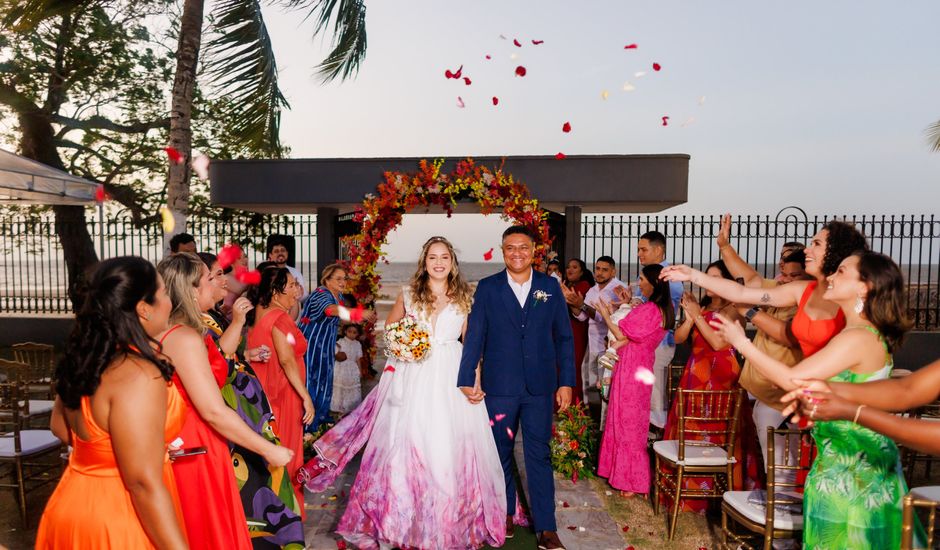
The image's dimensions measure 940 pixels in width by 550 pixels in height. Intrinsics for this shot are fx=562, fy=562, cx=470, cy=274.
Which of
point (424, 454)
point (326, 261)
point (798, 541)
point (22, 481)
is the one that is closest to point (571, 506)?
point (424, 454)

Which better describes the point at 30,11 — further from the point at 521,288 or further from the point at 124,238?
the point at 521,288

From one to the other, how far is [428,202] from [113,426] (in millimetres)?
7113

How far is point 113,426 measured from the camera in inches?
71.6

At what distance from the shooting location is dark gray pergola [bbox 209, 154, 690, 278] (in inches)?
377

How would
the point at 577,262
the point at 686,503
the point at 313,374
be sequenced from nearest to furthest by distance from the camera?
the point at 686,503 < the point at 313,374 < the point at 577,262

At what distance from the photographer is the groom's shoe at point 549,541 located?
13.5 ft

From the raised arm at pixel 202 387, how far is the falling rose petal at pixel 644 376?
3677mm

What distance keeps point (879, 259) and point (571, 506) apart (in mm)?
3357

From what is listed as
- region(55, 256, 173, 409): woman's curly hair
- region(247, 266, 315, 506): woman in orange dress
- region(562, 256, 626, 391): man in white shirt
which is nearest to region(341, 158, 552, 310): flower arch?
region(562, 256, 626, 391): man in white shirt

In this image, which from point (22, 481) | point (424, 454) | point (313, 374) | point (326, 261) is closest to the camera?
point (424, 454)

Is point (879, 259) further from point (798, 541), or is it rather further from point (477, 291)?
point (477, 291)

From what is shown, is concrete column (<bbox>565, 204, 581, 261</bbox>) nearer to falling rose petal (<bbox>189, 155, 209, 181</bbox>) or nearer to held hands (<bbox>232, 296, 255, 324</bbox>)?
held hands (<bbox>232, 296, 255, 324</bbox>)

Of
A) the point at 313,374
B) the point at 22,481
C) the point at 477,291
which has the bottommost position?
the point at 22,481

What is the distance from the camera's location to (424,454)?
13.4ft
